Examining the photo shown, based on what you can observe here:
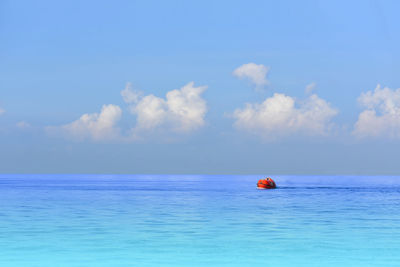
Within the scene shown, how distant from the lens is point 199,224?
4659 centimetres

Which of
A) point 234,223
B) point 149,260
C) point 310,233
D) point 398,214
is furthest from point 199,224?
point 398,214

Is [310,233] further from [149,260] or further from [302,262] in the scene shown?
[149,260]

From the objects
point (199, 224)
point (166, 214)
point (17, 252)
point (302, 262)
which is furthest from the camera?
point (166, 214)

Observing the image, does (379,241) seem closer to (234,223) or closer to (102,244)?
(234,223)

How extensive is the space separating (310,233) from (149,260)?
14.9 m

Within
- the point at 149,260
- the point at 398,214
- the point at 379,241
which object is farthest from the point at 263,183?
the point at 149,260

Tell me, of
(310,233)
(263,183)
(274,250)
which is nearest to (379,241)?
(310,233)

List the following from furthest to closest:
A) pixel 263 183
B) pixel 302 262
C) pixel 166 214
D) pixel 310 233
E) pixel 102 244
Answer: pixel 263 183 → pixel 166 214 → pixel 310 233 → pixel 102 244 → pixel 302 262

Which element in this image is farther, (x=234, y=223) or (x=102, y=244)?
(x=234, y=223)

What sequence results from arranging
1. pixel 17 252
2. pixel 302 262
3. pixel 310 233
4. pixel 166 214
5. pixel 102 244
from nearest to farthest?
pixel 302 262, pixel 17 252, pixel 102 244, pixel 310 233, pixel 166 214

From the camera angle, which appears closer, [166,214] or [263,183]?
[166,214]

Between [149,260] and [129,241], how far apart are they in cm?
631

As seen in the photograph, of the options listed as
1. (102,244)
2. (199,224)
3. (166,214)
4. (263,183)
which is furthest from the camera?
(263,183)

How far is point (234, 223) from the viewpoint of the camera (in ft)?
155
